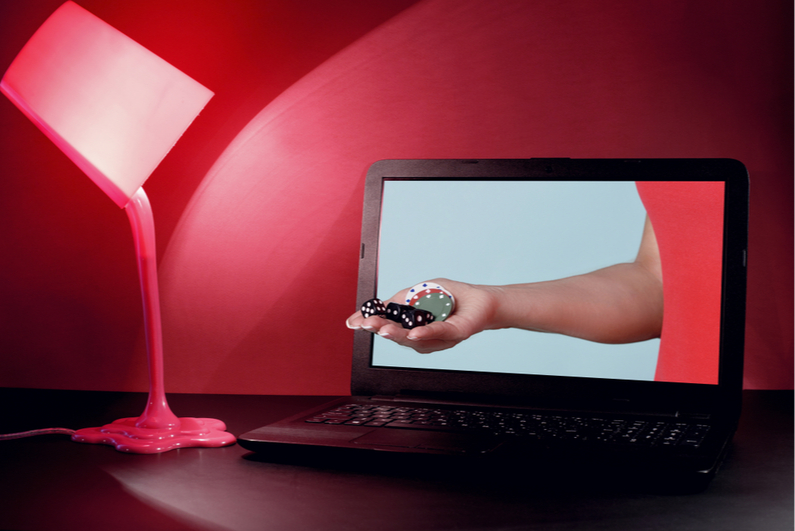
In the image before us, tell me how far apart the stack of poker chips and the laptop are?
0.04 meters

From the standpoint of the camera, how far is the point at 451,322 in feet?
2.68

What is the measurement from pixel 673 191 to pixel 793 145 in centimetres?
41

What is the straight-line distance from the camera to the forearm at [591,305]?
2.75 ft

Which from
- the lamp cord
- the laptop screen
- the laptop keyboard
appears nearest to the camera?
the laptop keyboard

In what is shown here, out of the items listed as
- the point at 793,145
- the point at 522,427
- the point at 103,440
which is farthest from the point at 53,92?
the point at 793,145

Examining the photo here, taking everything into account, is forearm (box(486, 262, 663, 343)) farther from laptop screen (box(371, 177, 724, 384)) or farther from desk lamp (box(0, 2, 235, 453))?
desk lamp (box(0, 2, 235, 453))

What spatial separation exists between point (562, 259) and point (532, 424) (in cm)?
28

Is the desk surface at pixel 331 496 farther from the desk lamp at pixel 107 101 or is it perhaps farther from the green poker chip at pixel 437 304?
the green poker chip at pixel 437 304

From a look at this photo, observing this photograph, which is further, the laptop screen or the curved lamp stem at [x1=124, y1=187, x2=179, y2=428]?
the laptop screen

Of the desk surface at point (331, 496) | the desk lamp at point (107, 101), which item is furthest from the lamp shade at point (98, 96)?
the desk surface at point (331, 496)

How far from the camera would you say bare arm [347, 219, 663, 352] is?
32.9 inches

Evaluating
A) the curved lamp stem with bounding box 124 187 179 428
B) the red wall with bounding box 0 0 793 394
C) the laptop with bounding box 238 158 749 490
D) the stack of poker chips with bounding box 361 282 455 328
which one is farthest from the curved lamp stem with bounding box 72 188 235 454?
the red wall with bounding box 0 0 793 394

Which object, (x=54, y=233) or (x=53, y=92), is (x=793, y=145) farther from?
(x=54, y=233)

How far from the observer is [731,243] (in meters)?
0.82
